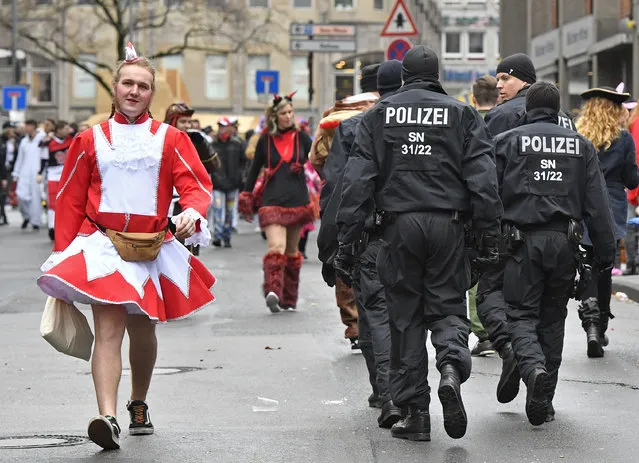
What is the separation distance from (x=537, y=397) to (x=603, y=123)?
12.7 ft

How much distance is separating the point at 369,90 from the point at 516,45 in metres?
32.7

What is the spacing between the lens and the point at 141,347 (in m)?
7.55

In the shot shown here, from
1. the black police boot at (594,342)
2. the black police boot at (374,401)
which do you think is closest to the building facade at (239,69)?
the black police boot at (594,342)

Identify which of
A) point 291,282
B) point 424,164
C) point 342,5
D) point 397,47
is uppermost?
point 342,5

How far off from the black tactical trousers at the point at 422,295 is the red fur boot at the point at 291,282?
6.87 meters

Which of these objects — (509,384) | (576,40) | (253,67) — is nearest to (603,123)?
(509,384)

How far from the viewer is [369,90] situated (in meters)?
10.0

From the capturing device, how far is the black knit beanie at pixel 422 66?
24.4 feet

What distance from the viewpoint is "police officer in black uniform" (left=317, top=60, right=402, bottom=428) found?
7.81 metres

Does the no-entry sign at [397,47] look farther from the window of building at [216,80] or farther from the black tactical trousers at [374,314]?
the window of building at [216,80]

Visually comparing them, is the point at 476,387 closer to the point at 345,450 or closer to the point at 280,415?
the point at 280,415

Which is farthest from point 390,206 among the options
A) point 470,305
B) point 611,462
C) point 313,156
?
point 470,305

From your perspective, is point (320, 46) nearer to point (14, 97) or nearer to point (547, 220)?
point (14, 97)

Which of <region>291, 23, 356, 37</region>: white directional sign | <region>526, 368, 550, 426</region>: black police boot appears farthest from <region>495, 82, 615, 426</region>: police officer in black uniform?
<region>291, 23, 356, 37</region>: white directional sign
